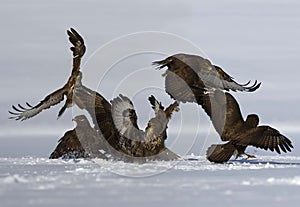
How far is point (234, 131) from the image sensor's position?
46.0ft

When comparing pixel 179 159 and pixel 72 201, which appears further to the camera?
pixel 179 159

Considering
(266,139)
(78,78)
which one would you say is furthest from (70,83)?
(266,139)

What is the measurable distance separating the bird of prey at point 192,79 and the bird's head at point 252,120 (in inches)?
25.5

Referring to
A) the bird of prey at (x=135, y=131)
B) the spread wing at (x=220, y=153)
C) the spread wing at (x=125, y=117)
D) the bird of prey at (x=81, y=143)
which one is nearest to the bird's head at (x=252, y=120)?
the spread wing at (x=220, y=153)

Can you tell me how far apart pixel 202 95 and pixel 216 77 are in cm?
35

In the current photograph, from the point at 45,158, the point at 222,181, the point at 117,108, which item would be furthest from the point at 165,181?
the point at 45,158

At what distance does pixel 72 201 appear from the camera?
9.62 metres

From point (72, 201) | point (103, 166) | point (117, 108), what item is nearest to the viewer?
point (72, 201)

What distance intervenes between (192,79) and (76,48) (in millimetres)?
1741

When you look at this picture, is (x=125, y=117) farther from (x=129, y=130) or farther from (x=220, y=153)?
(x=220, y=153)

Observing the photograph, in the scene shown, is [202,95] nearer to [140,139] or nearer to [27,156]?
[140,139]

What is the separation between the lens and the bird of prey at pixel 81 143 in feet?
46.3

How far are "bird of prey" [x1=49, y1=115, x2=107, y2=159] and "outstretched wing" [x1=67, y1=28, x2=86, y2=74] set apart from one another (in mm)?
751

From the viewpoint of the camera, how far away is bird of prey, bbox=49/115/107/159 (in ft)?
46.3
